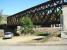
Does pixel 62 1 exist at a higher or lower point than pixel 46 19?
higher

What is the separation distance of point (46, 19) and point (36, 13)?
4.51 meters

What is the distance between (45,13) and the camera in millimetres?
83438

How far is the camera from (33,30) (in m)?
70.1

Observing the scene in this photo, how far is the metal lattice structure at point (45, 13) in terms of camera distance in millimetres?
80500

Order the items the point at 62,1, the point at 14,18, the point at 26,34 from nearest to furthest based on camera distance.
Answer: the point at 26,34 < the point at 62,1 < the point at 14,18

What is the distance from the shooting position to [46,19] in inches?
3319

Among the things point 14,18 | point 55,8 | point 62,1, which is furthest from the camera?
point 14,18

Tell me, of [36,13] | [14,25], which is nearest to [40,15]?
[36,13]

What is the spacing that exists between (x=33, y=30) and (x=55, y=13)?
16586mm

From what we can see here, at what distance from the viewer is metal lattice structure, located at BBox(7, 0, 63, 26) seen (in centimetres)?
8050

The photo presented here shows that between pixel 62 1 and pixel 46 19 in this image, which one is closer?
pixel 62 1

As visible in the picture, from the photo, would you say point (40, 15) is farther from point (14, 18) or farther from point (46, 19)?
point (14, 18)

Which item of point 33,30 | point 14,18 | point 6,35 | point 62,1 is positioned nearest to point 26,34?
point 33,30

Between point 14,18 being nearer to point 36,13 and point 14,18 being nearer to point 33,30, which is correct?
point 36,13
